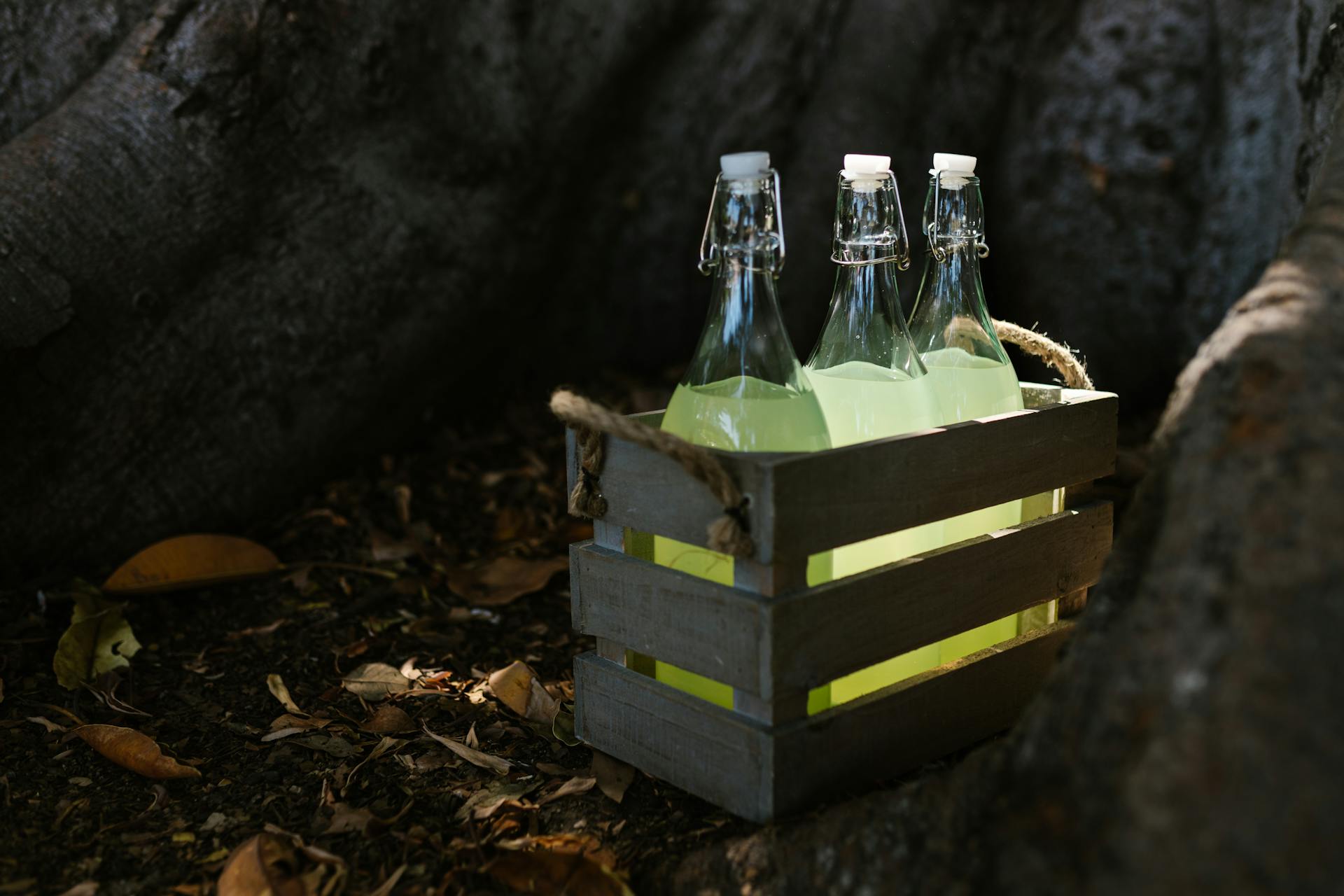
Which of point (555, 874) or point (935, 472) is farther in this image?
point (935, 472)

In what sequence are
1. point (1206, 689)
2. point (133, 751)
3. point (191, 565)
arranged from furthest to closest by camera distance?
point (191, 565)
point (133, 751)
point (1206, 689)

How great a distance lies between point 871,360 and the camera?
5.98 ft

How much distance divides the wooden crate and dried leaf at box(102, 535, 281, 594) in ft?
3.69

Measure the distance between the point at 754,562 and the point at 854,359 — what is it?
49 cm

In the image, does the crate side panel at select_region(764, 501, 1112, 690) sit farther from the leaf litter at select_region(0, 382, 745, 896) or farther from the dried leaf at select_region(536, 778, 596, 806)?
the dried leaf at select_region(536, 778, 596, 806)

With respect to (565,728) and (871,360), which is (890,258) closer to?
(871,360)

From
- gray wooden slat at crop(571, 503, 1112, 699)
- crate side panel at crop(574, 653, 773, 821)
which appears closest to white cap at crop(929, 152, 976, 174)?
gray wooden slat at crop(571, 503, 1112, 699)

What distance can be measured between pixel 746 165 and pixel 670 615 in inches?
25.0

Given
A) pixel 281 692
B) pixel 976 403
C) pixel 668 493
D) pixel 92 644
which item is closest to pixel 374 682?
pixel 281 692

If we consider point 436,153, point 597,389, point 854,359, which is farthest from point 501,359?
point 854,359

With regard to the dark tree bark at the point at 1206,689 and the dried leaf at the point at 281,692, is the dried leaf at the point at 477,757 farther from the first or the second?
the dark tree bark at the point at 1206,689

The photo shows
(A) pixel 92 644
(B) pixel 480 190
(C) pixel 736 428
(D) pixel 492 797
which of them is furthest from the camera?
(B) pixel 480 190

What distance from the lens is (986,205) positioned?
378 centimetres

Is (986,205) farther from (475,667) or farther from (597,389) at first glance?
(475,667)
